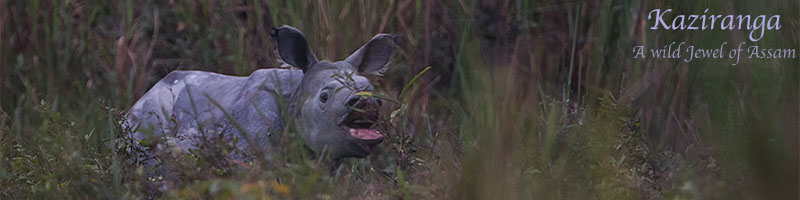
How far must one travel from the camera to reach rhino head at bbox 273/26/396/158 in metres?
2.27

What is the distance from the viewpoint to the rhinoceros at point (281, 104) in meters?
2.28

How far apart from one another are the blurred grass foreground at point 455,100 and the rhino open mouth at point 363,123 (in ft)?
0.13

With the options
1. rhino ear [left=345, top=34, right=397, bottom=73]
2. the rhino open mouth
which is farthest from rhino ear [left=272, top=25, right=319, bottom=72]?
the rhino open mouth

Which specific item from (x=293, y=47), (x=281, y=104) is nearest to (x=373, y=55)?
(x=293, y=47)

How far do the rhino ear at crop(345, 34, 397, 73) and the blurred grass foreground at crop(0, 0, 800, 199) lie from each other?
161 millimetres

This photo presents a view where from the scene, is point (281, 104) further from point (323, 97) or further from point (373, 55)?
point (373, 55)

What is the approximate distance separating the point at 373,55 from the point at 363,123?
259mm

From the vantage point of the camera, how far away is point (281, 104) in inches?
87.2

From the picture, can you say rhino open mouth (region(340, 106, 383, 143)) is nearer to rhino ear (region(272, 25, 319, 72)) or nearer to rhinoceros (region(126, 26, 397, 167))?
rhinoceros (region(126, 26, 397, 167))

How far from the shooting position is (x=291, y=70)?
8.21 ft

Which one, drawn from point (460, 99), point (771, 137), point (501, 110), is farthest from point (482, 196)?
point (460, 99)

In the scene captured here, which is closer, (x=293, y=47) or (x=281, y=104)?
(x=281, y=104)

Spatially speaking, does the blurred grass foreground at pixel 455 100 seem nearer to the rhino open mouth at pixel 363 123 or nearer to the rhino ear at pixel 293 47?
the rhino open mouth at pixel 363 123

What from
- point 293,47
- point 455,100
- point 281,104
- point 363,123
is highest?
point 293,47
